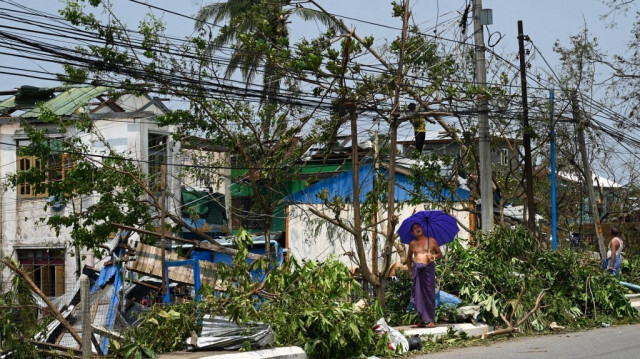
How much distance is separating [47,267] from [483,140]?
17792 mm

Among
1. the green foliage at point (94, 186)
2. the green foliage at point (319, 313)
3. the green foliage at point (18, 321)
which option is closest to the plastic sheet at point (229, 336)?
the green foliage at point (319, 313)

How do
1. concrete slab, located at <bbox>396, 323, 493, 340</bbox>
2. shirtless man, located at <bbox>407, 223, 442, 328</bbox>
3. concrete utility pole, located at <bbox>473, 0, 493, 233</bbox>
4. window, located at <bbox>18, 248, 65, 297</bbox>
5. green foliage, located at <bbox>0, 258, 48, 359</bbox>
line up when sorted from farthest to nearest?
1. window, located at <bbox>18, 248, 65, 297</bbox>
2. concrete utility pole, located at <bbox>473, 0, 493, 233</bbox>
3. shirtless man, located at <bbox>407, 223, 442, 328</bbox>
4. concrete slab, located at <bbox>396, 323, 493, 340</bbox>
5. green foliage, located at <bbox>0, 258, 48, 359</bbox>

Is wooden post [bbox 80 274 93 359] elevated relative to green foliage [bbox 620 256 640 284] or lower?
elevated

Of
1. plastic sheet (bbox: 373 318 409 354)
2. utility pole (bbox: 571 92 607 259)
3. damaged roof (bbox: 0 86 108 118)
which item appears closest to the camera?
plastic sheet (bbox: 373 318 409 354)

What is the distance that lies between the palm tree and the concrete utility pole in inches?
139

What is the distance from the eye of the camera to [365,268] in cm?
1438

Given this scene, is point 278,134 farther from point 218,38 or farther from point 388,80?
point 388,80

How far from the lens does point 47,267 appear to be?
29.7 metres

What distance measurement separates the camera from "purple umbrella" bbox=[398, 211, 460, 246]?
14.2m

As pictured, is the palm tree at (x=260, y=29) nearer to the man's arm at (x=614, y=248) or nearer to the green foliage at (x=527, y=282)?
the green foliage at (x=527, y=282)

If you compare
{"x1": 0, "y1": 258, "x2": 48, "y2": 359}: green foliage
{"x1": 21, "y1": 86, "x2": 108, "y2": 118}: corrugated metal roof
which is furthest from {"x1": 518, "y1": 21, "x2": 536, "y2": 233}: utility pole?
{"x1": 0, "y1": 258, "x2": 48, "y2": 359}: green foliage

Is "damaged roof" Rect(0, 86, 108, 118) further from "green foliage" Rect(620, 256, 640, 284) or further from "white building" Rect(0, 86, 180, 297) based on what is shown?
"green foliage" Rect(620, 256, 640, 284)

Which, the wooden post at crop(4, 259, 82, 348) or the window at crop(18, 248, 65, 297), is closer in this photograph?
the wooden post at crop(4, 259, 82, 348)

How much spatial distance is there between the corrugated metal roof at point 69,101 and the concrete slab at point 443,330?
16747 mm
